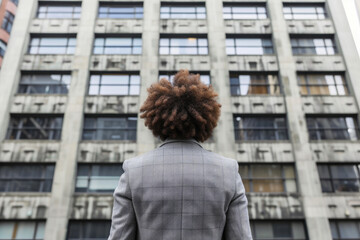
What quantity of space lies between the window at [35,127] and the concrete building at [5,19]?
20.2 ft

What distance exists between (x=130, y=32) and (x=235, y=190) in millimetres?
23018

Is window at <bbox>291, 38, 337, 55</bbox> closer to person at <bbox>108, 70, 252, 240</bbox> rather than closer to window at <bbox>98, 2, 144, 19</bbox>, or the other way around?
window at <bbox>98, 2, 144, 19</bbox>

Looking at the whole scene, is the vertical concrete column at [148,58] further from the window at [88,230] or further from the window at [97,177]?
the window at [88,230]

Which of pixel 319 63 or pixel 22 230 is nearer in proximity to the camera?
pixel 22 230

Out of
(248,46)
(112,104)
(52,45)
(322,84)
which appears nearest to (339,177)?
(322,84)

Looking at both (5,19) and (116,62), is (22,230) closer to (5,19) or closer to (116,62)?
(116,62)

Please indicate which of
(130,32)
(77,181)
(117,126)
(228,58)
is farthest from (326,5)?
(77,181)

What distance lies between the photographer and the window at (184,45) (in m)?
23.0

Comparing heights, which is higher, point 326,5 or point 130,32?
point 326,5

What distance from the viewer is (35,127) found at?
2048 cm

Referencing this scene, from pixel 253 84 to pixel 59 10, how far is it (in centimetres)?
1875

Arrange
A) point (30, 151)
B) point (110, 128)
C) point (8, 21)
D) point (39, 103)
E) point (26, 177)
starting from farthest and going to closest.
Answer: point (8, 21)
point (39, 103)
point (110, 128)
point (30, 151)
point (26, 177)

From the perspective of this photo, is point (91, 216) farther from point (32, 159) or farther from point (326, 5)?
point (326, 5)

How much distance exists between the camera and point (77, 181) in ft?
62.0
